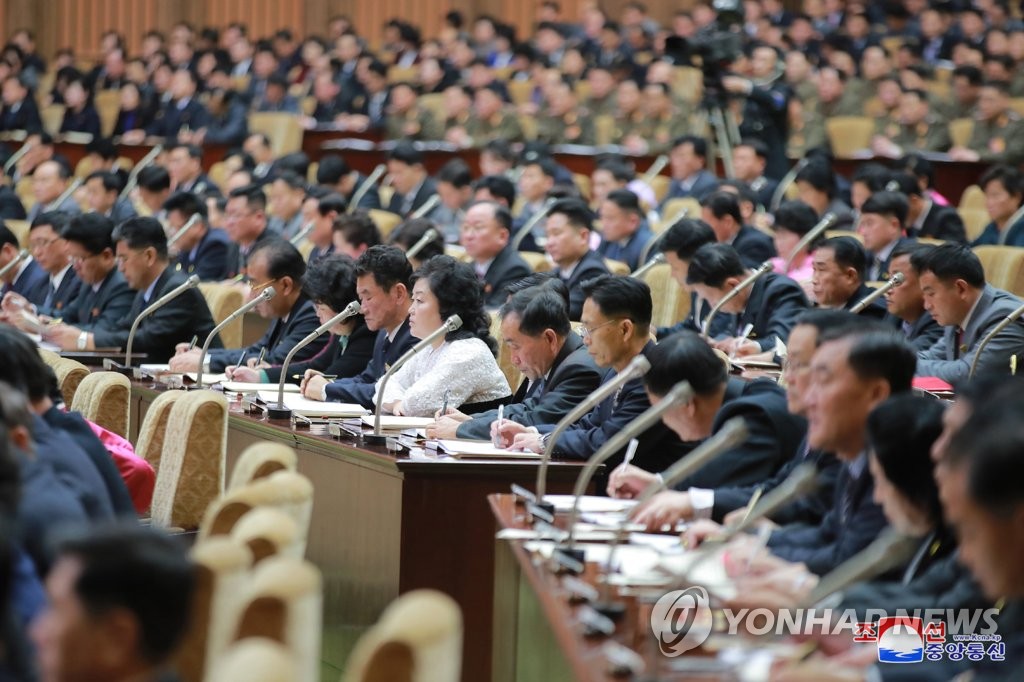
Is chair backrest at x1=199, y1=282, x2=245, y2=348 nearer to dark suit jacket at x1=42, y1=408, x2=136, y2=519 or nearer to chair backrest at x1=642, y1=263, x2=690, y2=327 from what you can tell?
chair backrest at x1=642, y1=263, x2=690, y2=327

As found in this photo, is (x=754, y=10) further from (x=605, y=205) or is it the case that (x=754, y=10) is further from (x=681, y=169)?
(x=605, y=205)

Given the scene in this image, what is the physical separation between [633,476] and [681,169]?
604 cm

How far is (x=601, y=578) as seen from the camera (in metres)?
2.40

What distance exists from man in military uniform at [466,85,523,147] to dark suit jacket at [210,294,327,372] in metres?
5.54

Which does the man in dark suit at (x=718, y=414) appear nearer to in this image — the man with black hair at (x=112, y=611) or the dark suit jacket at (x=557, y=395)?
the dark suit jacket at (x=557, y=395)

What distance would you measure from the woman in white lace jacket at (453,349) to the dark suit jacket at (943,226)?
3.52m

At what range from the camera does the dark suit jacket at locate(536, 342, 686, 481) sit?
3.39 meters

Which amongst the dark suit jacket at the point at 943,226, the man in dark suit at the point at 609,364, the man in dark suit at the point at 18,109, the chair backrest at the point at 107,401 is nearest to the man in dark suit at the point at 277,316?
the chair backrest at the point at 107,401

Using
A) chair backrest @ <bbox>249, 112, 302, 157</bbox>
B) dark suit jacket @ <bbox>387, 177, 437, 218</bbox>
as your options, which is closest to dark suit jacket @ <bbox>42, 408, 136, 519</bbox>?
dark suit jacket @ <bbox>387, 177, 437, 218</bbox>

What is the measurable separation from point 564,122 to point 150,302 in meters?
5.52

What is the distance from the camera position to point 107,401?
3764 millimetres

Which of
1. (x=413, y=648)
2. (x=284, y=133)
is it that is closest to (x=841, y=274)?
(x=413, y=648)

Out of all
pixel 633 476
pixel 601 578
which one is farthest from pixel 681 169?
pixel 601 578

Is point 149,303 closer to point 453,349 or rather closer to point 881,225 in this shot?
point 453,349
